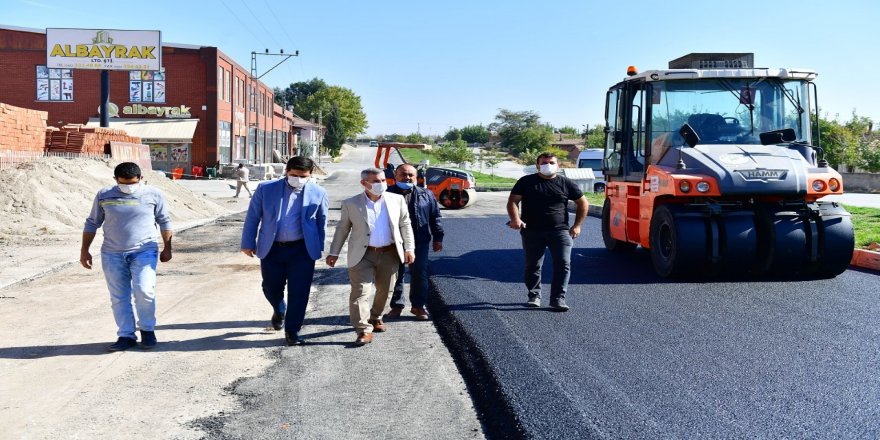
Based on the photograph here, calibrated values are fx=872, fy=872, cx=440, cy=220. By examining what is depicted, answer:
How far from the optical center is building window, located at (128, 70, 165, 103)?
54.7 meters

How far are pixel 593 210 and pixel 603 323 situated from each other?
57.0 ft

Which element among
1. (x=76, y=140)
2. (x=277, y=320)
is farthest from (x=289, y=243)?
(x=76, y=140)

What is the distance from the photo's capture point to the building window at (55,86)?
176ft

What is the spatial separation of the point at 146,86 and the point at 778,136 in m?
49.4

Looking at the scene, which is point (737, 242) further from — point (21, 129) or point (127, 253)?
point (21, 129)

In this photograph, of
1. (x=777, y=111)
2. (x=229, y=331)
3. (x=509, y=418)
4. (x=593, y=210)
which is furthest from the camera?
(x=593, y=210)

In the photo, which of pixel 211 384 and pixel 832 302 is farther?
pixel 832 302

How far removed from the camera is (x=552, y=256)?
29.8 ft

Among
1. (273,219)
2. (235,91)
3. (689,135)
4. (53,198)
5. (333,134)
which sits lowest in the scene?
(273,219)

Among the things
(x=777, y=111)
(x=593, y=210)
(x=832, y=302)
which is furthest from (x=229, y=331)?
(x=593, y=210)

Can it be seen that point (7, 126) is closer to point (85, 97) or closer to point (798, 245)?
point (798, 245)

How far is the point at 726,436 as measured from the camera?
4.96m

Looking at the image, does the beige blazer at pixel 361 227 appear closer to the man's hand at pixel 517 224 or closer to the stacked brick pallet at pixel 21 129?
the man's hand at pixel 517 224

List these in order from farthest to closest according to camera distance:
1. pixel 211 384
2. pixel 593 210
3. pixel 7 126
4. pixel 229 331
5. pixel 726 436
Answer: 1. pixel 593 210
2. pixel 7 126
3. pixel 229 331
4. pixel 211 384
5. pixel 726 436
